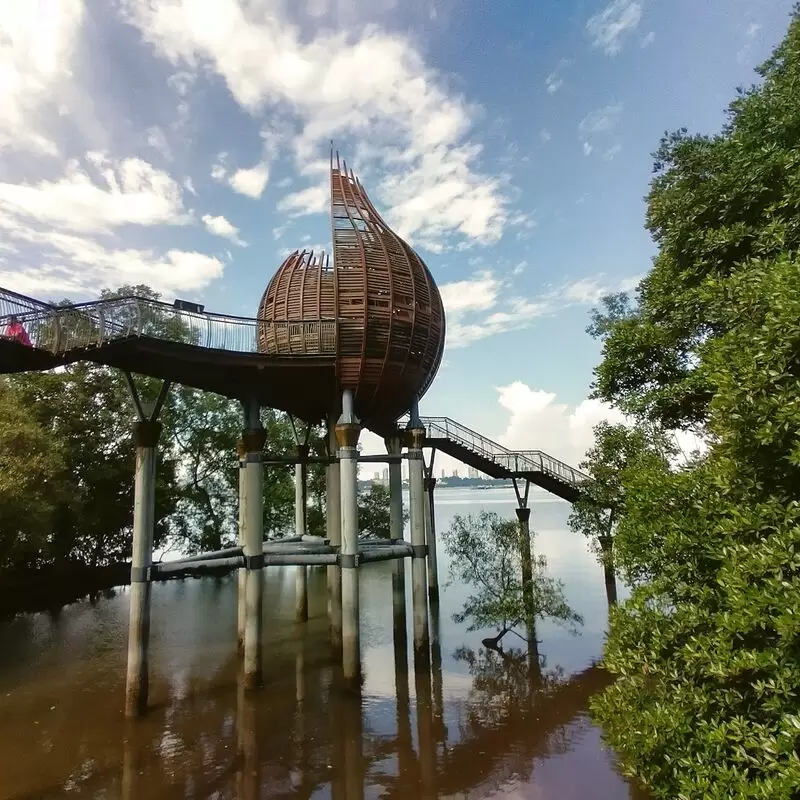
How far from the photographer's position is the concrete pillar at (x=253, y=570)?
14586 millimetres

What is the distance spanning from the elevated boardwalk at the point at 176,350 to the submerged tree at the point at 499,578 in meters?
6.93

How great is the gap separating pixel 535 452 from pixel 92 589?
24878 millimetres

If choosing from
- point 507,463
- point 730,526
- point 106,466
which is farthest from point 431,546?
point 730,526

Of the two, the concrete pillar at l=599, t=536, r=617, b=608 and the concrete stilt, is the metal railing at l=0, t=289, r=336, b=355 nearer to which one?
the concrete stilt

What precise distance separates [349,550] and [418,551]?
258 centimetres

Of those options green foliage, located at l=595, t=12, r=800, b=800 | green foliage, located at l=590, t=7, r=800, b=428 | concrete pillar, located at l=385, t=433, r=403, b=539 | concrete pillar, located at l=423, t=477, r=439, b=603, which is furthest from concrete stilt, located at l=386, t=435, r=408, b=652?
green foliage, located at l=595, t=12, r=800, b=800

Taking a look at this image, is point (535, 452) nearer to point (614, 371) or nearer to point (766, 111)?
point (614, 371)

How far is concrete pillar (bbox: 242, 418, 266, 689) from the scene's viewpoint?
14586 mm

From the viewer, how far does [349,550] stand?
14.6 meters

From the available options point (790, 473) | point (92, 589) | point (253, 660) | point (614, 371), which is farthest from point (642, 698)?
point (92, 589)

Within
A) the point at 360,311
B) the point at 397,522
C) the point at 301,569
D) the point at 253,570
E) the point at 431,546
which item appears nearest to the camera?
the point at 253,570

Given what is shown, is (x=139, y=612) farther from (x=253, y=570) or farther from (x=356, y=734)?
(x=356, y=734)

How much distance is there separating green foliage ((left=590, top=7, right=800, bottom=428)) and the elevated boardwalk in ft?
27.3

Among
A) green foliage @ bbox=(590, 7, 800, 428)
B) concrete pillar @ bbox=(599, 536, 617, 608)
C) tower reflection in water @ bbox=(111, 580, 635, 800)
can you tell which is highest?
green foliage @ bbox=(590, 7, 800, 428)
